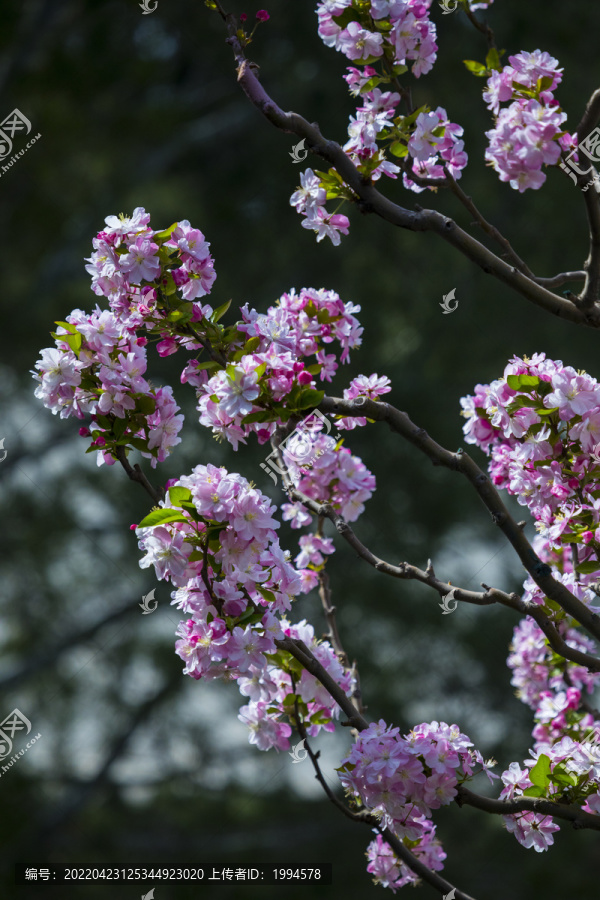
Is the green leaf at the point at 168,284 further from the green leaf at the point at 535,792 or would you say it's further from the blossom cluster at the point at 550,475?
the green leaf at the point at 535,792

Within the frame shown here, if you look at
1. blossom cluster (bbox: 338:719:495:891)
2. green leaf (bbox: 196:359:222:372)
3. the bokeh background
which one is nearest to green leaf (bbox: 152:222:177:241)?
green leaf (bbox: 196:359:222:372)

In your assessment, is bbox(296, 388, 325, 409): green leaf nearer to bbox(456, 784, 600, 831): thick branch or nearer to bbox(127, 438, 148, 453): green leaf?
bbox(127, 438, 148, 453): green leaf

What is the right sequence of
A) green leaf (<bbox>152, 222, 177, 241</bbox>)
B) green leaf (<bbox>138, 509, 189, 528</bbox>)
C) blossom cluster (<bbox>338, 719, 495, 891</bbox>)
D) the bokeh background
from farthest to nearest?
the bokeh background
green leaf (<bbox>152, 222, 177, 241</bbox>)
blossom cluster (<bbox>338, 719, 495, 891</bbox>)
green leaf (<bbox>138, 509, 189, 528</bbox>)

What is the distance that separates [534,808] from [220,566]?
492 mm

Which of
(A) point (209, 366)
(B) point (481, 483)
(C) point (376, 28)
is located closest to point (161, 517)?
(A) point (209, 366)

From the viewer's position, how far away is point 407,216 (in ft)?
4.27

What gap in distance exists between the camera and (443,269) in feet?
16.1

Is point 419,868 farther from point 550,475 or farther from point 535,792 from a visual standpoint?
point 550,475

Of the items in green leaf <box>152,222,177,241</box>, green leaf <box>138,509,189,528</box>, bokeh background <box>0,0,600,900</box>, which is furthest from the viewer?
bokeh background <box>0,0,600,900</box>

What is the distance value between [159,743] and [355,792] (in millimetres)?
4187

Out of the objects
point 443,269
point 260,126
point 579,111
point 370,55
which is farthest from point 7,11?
point 370,55

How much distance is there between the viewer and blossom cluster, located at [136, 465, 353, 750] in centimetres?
101

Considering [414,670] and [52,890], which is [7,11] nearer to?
[414,670]

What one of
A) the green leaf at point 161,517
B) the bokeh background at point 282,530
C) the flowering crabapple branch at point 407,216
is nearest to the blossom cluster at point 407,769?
the green leaf at point 161,517
